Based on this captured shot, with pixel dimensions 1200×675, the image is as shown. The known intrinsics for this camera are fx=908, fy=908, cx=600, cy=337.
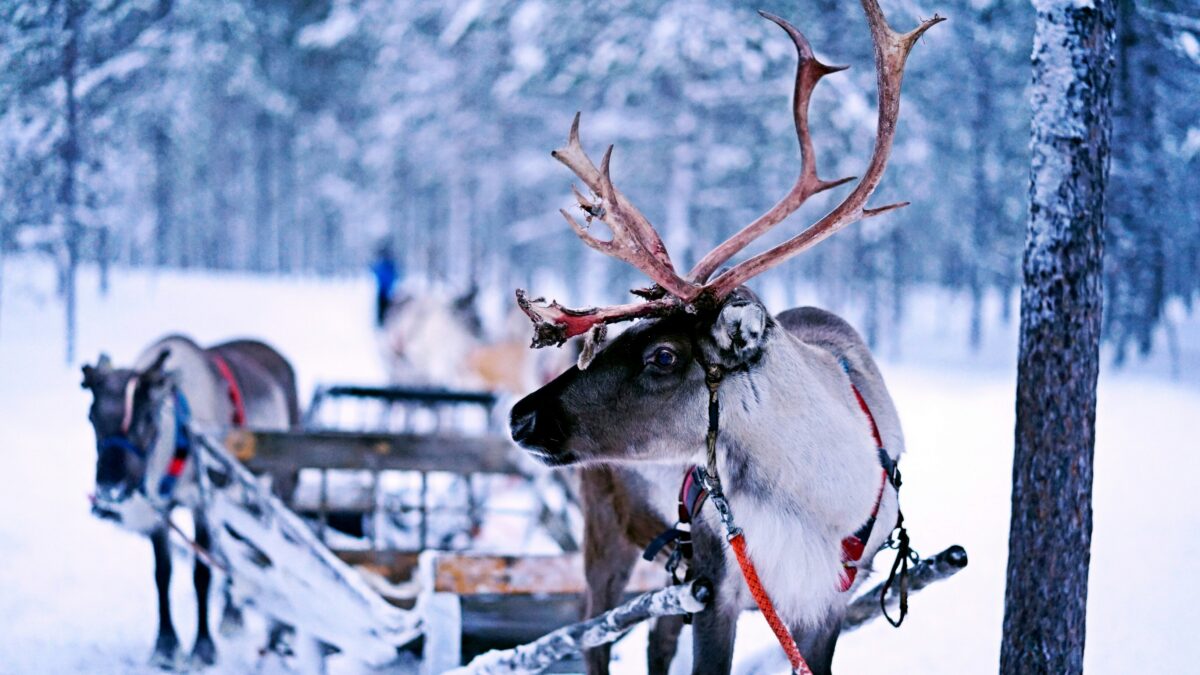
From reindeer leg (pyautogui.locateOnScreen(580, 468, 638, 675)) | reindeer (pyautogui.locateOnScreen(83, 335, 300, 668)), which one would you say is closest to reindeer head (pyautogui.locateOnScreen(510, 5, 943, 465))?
reindeer leg (pyautogui.locateOnScreen(580, 468, 638, 675))

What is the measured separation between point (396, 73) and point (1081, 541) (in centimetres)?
2369

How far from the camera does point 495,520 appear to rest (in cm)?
823

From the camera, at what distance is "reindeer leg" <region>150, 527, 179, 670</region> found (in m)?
4.88

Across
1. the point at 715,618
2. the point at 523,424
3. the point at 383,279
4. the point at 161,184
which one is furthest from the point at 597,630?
the point at 161,184

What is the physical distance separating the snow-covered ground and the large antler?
5.71 feet

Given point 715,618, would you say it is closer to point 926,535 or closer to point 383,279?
point 926,535

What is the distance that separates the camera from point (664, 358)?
253 cm

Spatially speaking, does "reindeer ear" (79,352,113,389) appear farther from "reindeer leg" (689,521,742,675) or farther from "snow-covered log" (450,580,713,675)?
"reindeer leg" (689,521,742,675)

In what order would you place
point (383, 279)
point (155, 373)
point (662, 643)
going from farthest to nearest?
point (383, 279) → point (155, 373) → point (662, 643)

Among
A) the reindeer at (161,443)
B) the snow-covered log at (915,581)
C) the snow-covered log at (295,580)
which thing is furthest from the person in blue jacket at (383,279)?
the snow-covered log at (915,581)

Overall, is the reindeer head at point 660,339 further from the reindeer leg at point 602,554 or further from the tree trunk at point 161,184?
the tree trunk at point 161,184

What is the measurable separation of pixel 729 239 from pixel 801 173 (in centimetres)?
32

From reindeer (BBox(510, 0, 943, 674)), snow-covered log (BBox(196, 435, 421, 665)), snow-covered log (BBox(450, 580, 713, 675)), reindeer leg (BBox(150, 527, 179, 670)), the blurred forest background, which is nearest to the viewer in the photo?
reindeer (BBox(510, 0, 943, 674))

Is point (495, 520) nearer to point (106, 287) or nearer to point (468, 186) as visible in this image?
point (106, 287)
